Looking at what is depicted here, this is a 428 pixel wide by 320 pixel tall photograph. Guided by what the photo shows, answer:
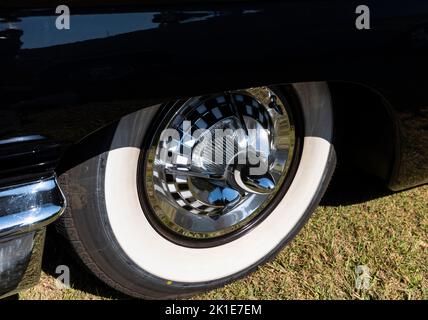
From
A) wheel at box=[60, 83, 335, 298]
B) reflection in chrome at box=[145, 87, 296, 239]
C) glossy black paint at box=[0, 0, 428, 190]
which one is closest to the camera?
glossy black paint at box=[0, 0, 428, 190]

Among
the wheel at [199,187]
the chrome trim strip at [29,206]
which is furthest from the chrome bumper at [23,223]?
the wheel at [199,187]

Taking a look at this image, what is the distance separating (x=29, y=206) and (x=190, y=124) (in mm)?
548

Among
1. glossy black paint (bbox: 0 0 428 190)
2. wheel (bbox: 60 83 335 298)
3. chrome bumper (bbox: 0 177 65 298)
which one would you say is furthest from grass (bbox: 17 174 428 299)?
glossy black paint (bbox: 0 0 428 190)

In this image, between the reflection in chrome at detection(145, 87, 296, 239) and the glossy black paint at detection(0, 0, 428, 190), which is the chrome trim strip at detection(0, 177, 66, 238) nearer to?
the glossy black paint at detection(0, 0, 428, 190)

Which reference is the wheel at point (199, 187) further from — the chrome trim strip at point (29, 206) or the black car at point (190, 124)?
the chrome trim strip at point (29, 206)

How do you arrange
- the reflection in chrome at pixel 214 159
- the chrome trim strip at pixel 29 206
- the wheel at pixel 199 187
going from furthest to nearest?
the reflection in chrome at pixel 214 159 → the wheel at pixel 199 187 → the chrome trim strip at pixel 29 206

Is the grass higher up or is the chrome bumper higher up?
the chrome bumper

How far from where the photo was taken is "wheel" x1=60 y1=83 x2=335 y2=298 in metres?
1.53

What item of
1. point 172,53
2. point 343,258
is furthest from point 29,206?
point 343,258

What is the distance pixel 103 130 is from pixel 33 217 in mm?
298

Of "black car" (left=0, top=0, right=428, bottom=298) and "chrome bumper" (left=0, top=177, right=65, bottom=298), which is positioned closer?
"black car" (left=0, top=0, right=428, bottom=298)

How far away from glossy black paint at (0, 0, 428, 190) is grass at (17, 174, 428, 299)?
667mm

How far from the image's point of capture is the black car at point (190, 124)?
1.16 m
